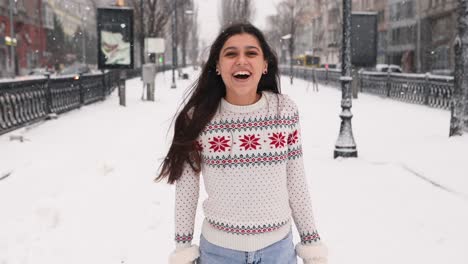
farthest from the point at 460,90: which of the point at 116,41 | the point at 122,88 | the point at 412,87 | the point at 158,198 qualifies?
the point at 116,41

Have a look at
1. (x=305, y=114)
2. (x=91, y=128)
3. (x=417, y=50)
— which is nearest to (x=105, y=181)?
(x=91, y=128)

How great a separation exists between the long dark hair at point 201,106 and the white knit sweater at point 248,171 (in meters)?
0.04

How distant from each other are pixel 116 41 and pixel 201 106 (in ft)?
57.7

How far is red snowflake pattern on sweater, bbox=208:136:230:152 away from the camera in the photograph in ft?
6.77

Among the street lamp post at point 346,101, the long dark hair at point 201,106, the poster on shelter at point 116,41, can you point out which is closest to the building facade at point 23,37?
the poster on shelter at point 116,41

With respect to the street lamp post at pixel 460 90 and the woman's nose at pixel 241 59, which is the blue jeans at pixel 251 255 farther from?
the street lamp post at pixel 460 90

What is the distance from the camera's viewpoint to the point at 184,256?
83.3 inches

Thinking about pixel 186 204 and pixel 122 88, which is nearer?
pixel 186 204

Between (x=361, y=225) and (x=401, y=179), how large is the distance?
2.22 m

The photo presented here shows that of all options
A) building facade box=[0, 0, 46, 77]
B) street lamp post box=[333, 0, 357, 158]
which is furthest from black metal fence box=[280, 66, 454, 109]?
building facade box=[0, 0, 46, 77]

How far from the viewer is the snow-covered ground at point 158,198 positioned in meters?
4.60

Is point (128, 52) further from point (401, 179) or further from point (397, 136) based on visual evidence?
point (401, 179)

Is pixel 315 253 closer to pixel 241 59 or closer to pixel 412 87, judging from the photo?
pixel 241 59

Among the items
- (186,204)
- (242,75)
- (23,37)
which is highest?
(23,37)
